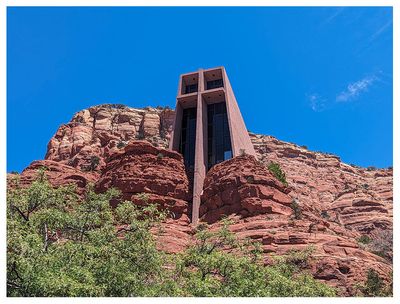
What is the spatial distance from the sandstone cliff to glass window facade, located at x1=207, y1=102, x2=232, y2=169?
5092 millimetres

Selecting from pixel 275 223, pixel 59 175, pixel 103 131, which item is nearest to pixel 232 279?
pixel 275 223

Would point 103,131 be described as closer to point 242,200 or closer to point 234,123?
point 234,123

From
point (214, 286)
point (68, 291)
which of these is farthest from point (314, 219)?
point (68, 291)

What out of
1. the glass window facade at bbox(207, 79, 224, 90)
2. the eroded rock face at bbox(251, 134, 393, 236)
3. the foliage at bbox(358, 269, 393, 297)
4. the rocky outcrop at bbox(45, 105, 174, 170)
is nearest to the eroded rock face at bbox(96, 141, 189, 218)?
the glass window facade at bbox(207, 79, 224, 90)

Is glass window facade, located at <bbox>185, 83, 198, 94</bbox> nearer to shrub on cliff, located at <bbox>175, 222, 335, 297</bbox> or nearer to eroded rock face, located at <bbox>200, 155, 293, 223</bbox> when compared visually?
eroded rock face, located at <bbox>200, 155, 293, 223</bbox>

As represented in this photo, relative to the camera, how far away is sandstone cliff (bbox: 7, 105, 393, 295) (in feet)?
95.1

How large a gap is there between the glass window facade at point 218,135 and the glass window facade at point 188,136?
174cm

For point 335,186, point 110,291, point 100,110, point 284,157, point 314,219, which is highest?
point 100,110

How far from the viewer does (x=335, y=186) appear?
3095 inches

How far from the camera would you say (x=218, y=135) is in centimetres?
4728

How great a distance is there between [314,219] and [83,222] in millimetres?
21950

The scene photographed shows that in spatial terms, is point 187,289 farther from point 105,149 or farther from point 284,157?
point 284,157

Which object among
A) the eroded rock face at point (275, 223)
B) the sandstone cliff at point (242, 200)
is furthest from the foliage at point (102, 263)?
the eroded rock face at point (275, 223)

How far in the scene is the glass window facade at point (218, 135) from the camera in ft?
148
